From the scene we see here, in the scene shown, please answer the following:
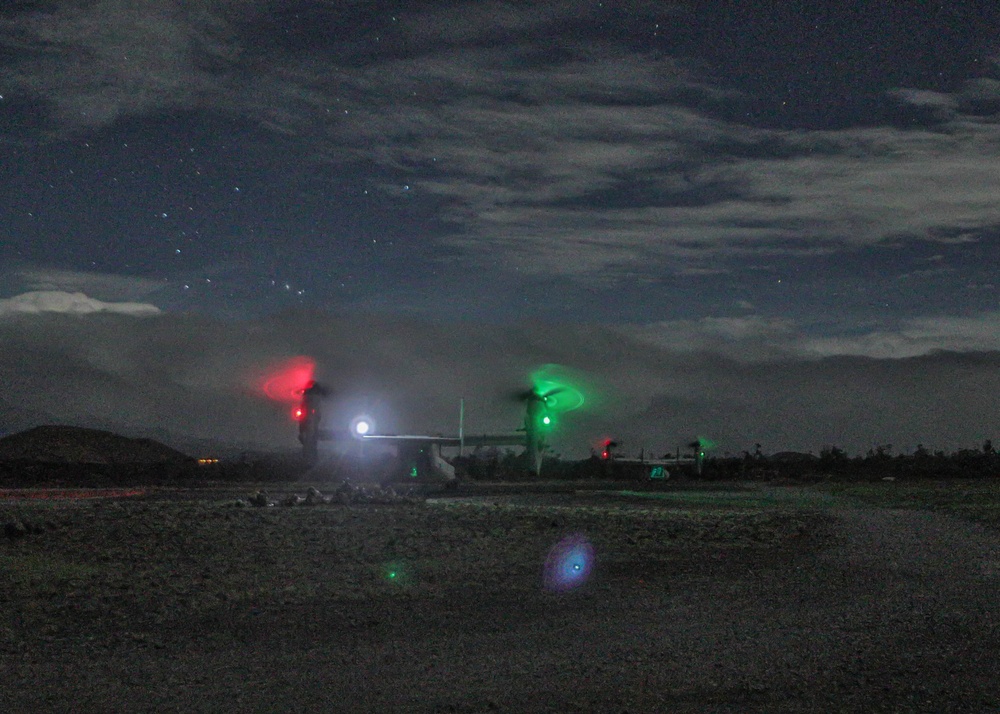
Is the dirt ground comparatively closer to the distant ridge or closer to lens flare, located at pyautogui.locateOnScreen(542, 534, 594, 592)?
lens flare, located at pyautogui.locateOnScreen(542, 534, 594, 592)

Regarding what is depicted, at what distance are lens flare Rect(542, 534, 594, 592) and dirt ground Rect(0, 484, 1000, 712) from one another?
0.67ft

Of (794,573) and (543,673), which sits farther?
(794,573)

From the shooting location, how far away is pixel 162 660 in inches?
363

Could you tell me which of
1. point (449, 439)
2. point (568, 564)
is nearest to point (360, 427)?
point (449, 439)

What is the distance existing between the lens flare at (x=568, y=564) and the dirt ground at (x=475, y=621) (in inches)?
8.0

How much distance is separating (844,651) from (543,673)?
3.22 m

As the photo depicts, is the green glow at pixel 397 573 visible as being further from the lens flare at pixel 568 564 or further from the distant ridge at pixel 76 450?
the distant ridge at pixel 76 450

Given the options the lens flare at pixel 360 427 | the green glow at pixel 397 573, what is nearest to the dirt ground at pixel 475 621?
the green glow at pixel 397 573

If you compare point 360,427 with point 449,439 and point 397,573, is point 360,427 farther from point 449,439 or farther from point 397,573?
point 397,573

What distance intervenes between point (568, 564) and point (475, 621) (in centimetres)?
533

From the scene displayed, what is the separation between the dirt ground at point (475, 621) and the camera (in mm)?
7898

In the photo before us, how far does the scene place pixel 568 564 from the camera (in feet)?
53.4

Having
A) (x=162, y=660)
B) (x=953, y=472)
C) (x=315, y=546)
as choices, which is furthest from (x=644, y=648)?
(x=953, y=472)

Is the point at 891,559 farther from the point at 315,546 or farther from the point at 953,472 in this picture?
the point at 953,472
